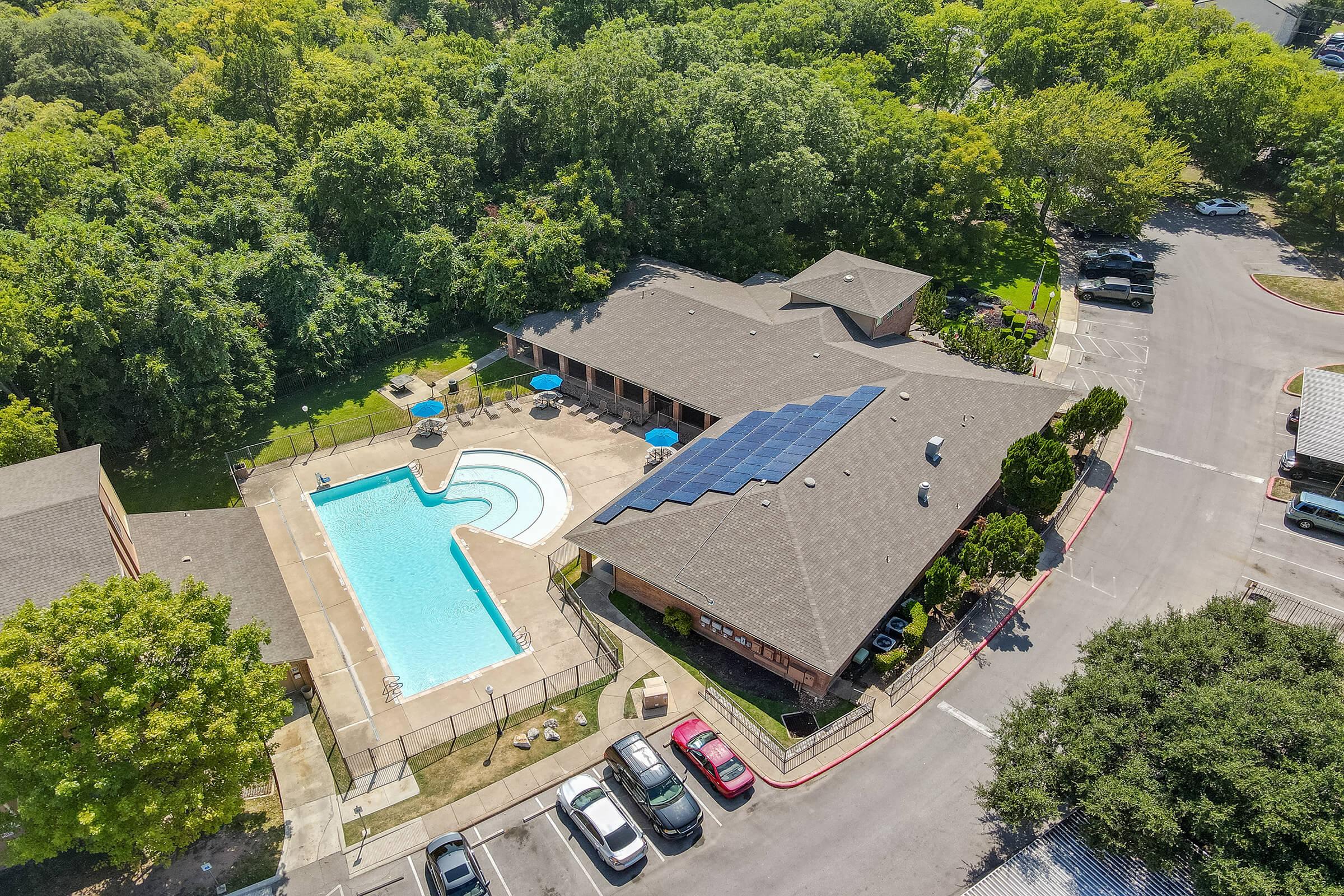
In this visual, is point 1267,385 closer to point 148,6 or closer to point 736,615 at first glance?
point 736,615

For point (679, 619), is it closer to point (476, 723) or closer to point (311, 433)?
point (476, 723)

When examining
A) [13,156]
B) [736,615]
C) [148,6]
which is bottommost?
[736,615]

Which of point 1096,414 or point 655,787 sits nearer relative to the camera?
point 655,787

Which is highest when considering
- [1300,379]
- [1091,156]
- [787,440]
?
[1091,156]

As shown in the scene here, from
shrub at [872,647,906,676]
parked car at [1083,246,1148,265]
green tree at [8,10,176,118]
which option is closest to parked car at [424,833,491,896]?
shrub at [872,647,906,676]

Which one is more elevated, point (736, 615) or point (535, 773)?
point (736, 615)

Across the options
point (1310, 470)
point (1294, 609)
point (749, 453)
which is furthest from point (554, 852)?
point (1310, 470)

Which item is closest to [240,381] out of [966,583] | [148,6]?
[966,583]

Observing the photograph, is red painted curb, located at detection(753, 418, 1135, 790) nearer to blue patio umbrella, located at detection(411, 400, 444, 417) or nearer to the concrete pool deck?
the concrete pool deck
